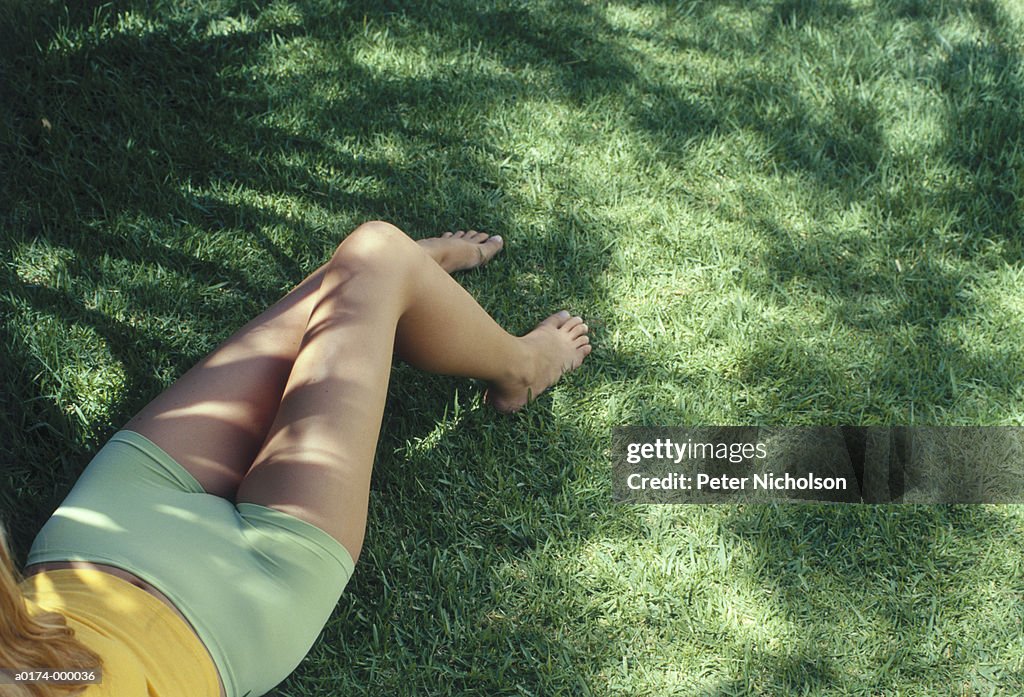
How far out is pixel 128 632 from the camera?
5.12ft

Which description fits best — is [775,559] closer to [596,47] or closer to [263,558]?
[263,558]

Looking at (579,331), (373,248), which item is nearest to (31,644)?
(373,248)

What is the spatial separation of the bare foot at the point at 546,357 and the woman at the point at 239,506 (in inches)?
13.8

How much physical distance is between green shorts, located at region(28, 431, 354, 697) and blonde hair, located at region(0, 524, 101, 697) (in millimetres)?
189

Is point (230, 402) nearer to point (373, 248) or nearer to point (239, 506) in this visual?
point (239, 506)

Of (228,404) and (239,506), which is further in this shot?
(228,404)

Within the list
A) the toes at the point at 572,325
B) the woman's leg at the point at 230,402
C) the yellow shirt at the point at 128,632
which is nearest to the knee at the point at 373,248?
the woman's leg at the point at 230,402

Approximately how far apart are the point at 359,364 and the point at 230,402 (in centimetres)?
35

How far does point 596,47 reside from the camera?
3832 millimetres

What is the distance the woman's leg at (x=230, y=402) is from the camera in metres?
1.99

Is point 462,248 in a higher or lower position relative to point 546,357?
higher

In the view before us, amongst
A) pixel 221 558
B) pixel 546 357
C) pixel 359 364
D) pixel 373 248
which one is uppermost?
pixel 373 248

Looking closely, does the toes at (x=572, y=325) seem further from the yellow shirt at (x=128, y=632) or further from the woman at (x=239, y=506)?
the yellow shirt at (x=128, y=632)

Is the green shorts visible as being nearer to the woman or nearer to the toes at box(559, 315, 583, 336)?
the woman
